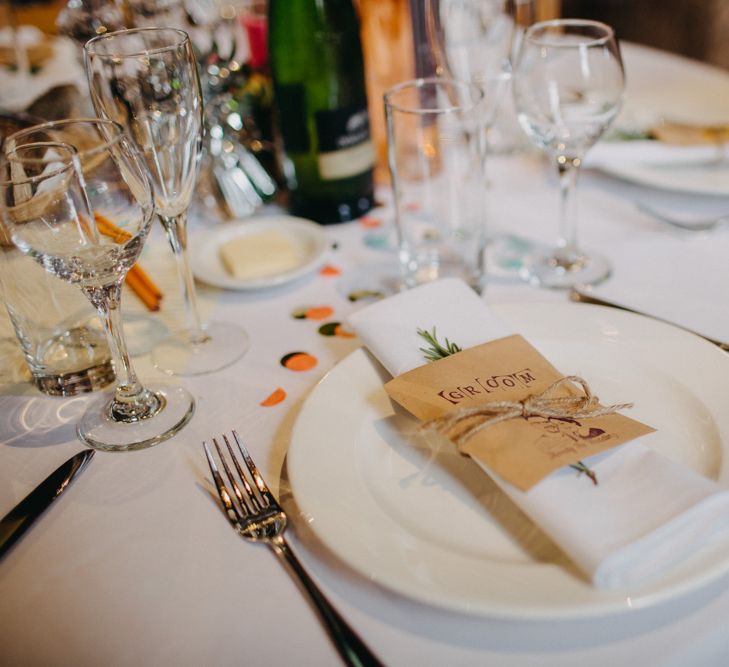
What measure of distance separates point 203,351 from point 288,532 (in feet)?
1.02

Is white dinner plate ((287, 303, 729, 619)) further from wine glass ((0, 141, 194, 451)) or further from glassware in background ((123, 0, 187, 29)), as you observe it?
glassware in background ((123, 0, 187, 29))

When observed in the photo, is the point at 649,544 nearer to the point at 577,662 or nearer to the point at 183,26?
the point at 577,662

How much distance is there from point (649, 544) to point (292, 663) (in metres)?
0.23

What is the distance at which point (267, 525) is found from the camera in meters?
0.56

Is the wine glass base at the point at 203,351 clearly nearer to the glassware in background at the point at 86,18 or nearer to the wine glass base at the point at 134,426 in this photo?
the wine glass base at the point at 134,426

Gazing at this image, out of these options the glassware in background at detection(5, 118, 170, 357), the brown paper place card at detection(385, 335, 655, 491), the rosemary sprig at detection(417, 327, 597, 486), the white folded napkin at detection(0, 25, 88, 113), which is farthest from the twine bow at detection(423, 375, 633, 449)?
the white folded napkin at detection(0, 25, 88, 113)

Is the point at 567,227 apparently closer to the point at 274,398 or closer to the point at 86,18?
the point at 274,398

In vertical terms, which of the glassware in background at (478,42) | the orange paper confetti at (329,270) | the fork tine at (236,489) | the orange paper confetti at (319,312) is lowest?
the orange paper confetti at (329,270)

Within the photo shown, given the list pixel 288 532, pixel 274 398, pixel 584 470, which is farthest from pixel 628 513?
pixel 274 398

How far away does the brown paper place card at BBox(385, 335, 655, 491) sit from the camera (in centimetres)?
52

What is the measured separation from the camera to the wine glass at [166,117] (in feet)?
2.28

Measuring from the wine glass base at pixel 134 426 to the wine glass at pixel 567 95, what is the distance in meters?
0.44

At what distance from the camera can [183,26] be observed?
1.11 meters

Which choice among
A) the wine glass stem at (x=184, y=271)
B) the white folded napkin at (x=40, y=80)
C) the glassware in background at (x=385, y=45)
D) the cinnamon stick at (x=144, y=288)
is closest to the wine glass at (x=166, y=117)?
the wine glass stem at (x=184, y=271)
